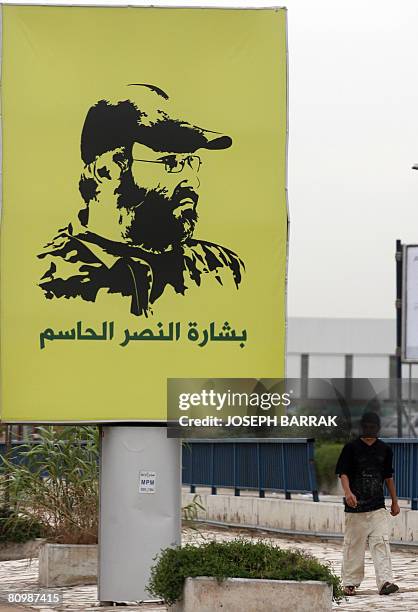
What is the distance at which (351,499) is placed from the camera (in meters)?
14.7

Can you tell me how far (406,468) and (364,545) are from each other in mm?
6147

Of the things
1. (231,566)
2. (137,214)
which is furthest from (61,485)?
(231,566)

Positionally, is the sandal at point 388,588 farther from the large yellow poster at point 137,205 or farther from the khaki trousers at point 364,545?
the large yellow poster at point 137,205

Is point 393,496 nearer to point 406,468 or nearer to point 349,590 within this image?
point 349,590

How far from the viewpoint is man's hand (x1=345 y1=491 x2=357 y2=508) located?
14680 mm

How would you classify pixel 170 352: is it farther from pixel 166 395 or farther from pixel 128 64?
pixel 128 64

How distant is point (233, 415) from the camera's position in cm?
1439

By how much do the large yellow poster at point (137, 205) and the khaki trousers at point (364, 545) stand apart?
1.67 metres

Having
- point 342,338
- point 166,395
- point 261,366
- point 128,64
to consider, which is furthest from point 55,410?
point 342,338

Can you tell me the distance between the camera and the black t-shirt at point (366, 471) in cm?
1477

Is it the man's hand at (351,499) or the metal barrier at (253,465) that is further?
the metal barrier at (253,465)

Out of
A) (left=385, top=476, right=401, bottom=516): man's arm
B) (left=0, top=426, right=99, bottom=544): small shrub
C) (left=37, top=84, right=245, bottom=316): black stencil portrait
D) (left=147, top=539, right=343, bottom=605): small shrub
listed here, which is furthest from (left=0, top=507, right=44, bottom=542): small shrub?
(left=147, top=539, right=343, bottom=605): small shrub

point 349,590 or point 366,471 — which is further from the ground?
point 366,471

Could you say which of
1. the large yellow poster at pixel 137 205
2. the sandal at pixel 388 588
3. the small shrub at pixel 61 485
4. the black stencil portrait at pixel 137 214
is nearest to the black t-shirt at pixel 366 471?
the sandal at pixel 388 588
